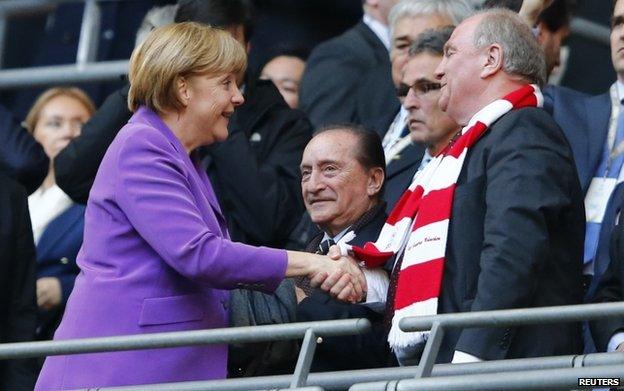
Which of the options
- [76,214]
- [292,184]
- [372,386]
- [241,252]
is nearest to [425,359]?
[372,386]

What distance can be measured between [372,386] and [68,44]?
20.2 feet

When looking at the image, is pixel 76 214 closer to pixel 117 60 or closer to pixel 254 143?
pixel 254 143

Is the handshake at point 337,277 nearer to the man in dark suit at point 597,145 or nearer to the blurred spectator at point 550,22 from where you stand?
the man in dark suit at point 597,145

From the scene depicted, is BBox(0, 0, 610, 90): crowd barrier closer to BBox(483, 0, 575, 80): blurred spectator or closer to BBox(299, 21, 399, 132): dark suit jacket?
BBox(299, 21, 399, 132): dark suit jacket

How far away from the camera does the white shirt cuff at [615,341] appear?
6355 mm

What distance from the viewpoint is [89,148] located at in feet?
24.8

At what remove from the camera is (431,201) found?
6301 mm

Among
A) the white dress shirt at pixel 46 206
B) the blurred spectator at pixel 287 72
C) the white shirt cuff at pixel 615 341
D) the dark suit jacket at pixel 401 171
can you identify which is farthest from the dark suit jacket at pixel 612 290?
the blurred spectator at pixel 287 72

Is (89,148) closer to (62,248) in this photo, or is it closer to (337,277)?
(62,248)

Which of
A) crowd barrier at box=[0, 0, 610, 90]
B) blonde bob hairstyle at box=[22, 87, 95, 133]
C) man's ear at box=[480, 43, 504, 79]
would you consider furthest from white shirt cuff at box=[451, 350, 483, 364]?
crowd barrier at box=[0, 0, 610, 90]

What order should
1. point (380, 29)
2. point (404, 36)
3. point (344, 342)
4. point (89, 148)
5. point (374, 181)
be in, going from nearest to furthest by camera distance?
point (344, 342) → point (374, 181) → point (89, 148) → point (404, 36) → point (380, 29)

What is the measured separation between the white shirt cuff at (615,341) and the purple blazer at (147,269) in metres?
1.17

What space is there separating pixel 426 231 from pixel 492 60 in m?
0.70

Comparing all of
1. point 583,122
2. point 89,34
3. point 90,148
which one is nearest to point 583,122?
point 583,122
